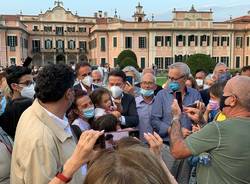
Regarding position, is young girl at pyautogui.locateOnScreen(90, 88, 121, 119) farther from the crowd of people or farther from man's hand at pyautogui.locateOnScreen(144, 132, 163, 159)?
man's hand at pyautogui.locateOnScreen(144, 132, 163, 159)

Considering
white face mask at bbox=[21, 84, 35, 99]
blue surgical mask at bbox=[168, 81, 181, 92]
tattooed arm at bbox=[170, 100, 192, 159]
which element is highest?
blue surgical mask at bbox=[168, 81, 181, 92]

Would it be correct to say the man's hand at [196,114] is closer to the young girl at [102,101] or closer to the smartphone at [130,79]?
the young girl at [102,101]

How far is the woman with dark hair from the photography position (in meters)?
3.89

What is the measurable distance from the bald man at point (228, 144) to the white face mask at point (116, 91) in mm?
2187

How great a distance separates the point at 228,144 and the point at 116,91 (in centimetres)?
255

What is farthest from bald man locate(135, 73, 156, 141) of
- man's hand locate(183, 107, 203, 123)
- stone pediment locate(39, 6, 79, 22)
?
stone pediment locate(39, 6, 79, 22)

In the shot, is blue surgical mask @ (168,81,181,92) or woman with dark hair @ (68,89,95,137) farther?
blue surgical mask @ (168,81,181,92)

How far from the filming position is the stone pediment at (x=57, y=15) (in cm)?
6856

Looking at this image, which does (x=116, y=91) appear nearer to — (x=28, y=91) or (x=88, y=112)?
(x=88, y=112)

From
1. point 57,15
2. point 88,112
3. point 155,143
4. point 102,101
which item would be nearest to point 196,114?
point 88,112

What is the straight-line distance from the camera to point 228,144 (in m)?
2.54

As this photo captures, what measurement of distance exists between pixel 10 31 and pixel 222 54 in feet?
119

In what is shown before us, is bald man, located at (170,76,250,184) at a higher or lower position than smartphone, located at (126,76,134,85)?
lower

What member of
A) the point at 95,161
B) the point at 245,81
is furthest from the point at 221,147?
the point at 95,161
